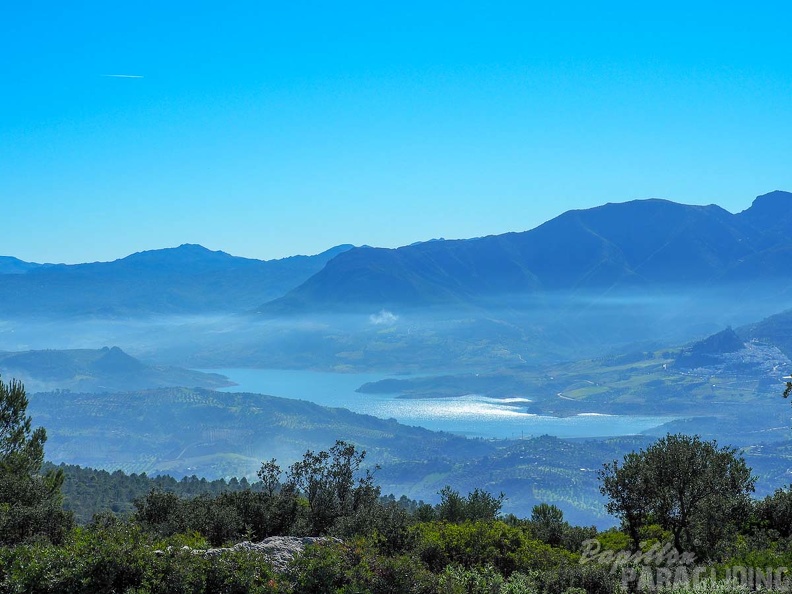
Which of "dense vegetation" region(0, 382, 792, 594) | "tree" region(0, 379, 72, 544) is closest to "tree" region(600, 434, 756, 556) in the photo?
"dense vegetation" region(0, 382, 792, 594)

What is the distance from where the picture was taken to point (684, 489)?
19.7 m

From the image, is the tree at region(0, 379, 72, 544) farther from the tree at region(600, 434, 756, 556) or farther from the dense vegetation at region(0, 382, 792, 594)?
the tree at region(600, 434, 756, 556)

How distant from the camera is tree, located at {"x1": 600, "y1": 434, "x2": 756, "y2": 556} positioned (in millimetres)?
19469

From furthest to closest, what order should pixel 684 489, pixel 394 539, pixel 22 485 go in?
pixel 22 485
pixel 684 489
pixel 394 539

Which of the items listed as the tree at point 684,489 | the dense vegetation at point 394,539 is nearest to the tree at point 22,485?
the dense vegetation at point 394,539

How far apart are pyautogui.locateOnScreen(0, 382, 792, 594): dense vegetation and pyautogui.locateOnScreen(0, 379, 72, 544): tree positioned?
54 millimetres

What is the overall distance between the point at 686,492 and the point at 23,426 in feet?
87.3

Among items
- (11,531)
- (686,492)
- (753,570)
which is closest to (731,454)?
(686,492)

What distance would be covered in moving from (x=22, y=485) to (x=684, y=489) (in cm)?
1957

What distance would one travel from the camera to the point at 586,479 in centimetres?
16875

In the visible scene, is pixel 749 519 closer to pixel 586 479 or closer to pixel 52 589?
pixel 52 589

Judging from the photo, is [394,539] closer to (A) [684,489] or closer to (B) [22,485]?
(A) [684,489]

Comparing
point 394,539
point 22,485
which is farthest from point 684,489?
point 22,485

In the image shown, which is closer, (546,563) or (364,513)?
(546,563)
